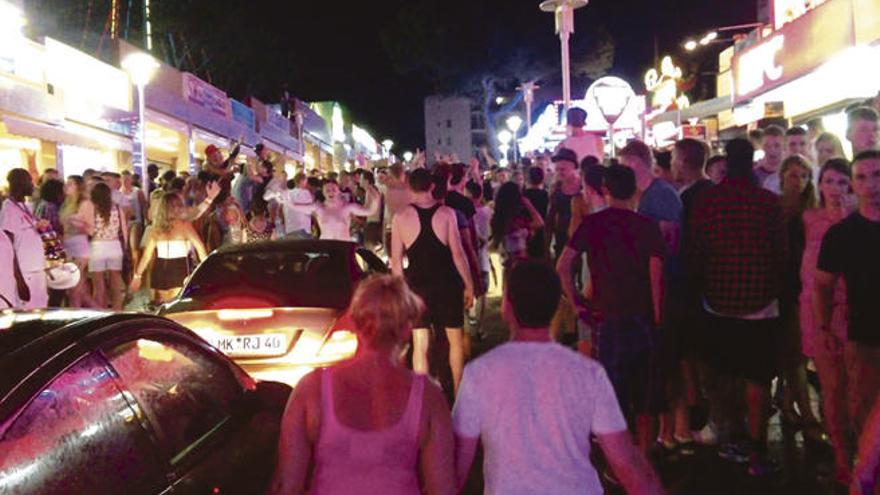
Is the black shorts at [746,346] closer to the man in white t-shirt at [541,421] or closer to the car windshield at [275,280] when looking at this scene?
the car windshield at [275,280]

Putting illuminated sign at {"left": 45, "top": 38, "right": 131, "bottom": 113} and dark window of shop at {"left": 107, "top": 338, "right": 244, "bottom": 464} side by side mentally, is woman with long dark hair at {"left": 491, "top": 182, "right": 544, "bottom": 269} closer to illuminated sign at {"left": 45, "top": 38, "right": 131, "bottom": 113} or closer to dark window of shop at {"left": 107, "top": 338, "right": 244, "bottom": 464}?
dark window of shop at {"left": 107, "top": 338, "right": 244, "bottom": 464}

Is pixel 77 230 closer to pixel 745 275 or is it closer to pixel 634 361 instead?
pixel 634 361

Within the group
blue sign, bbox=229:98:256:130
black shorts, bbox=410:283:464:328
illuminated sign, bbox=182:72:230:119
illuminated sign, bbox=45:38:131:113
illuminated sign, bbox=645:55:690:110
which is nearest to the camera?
black shorts, bbox=410:283:464:328

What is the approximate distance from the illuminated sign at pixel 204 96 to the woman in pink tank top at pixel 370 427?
75.8 ft

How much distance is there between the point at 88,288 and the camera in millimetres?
→ 11719

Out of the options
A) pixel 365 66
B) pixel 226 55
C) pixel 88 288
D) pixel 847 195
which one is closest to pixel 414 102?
pixel 365 66

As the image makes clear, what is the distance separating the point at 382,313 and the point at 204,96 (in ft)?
83.3

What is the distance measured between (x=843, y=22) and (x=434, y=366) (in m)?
6.68

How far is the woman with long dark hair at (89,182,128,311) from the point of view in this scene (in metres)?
11.2

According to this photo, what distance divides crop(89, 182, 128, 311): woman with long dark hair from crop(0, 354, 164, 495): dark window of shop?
867 cm

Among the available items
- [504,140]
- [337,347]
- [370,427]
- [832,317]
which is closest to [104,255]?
[337,347]

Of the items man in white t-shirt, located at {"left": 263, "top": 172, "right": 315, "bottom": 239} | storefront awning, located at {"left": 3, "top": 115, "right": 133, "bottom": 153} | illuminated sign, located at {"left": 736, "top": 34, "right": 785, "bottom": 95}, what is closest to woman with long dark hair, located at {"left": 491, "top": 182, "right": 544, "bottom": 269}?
man in white t-shirt, located at {"left": 263, "top": 172, "right": 315, "bottom": 239}

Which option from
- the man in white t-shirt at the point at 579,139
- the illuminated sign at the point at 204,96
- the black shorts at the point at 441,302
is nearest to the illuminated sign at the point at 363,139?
the illuminated sign at the point at 204,96

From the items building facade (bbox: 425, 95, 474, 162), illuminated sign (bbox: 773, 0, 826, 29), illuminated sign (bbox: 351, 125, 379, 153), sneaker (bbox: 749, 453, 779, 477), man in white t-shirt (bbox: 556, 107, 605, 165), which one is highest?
building facade (bbox: 425, 95, 474, 162)
